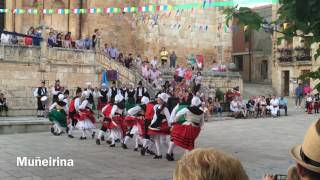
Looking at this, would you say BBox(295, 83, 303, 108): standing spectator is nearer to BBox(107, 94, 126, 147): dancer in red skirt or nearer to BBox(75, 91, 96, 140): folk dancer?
BBox(75, 91, 96, 140): folk dancer

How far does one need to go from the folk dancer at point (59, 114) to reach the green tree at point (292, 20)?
12573 mm

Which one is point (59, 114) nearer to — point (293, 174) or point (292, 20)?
point (292, 20)

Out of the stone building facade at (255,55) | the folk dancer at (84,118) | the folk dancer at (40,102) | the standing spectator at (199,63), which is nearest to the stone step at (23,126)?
the folk dancer at (40,102)

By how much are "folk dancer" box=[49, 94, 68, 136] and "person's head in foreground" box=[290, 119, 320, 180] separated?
15.3m

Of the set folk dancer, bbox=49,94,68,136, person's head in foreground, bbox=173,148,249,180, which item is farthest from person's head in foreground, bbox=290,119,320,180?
folk dancer, bbox=49,94,68,136

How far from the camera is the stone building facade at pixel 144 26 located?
31.9m

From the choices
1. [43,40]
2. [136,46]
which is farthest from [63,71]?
[136,46]

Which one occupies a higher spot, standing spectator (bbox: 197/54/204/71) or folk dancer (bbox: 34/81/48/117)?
standing spectator (bbox: 197/54/204/71)

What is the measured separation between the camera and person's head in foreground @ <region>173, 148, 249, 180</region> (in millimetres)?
2344

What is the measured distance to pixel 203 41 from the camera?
3716cm

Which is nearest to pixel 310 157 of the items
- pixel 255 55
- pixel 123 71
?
pixel 123 71

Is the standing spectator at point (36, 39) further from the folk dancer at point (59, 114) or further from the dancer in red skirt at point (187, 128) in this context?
the dancer in red skirt at point (187, 128)

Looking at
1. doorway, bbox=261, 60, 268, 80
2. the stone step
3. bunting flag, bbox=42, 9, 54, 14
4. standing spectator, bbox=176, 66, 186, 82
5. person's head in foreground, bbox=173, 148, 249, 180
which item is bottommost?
the stone step

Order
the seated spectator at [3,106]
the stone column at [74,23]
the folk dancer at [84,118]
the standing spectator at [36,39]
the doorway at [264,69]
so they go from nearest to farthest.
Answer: the folk dancer at [84,118] < the seated spectator at [3,106] < the standing spectator at [36,39] < the stone column at [74,23] < the doorway at [264,69]
